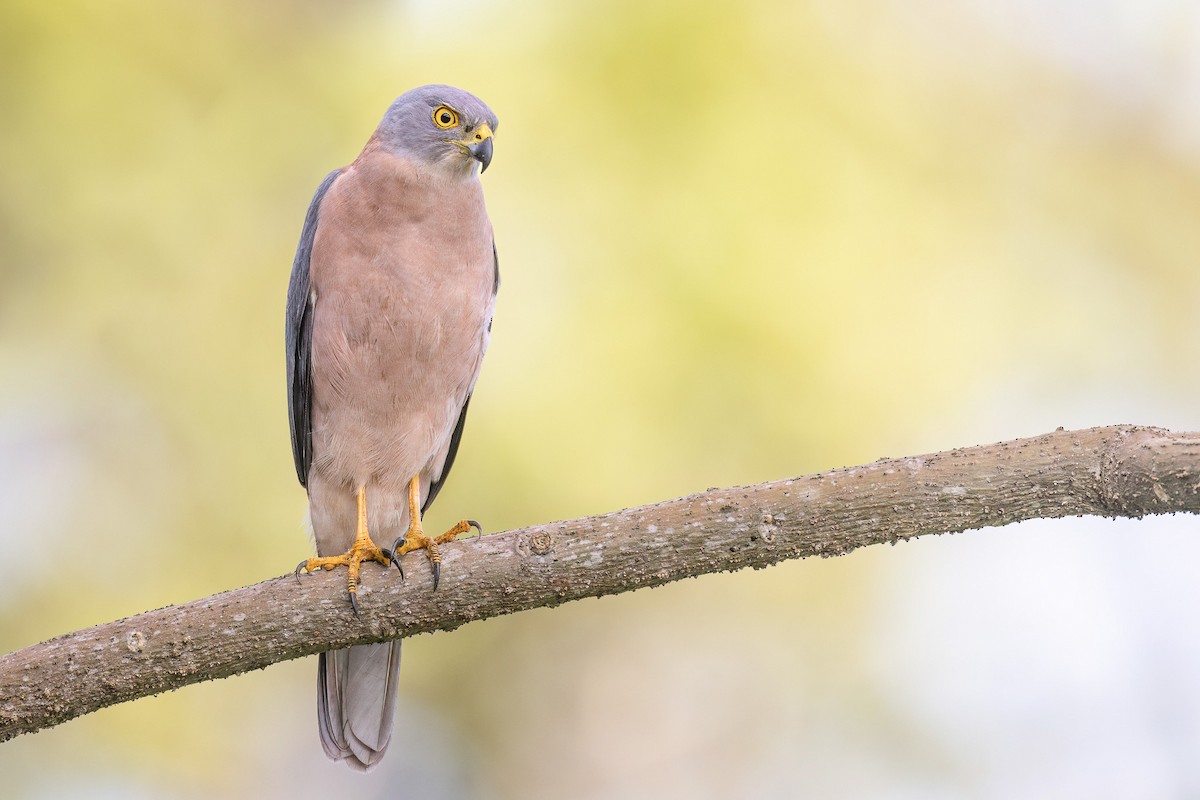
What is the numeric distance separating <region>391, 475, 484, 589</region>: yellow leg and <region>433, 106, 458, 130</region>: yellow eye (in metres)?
1.54

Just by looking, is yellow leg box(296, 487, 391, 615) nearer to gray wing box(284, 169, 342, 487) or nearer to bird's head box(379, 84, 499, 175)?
gray wing box(284, 169, 342, 487)

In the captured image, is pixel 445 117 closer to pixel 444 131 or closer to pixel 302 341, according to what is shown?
pixel 444 131

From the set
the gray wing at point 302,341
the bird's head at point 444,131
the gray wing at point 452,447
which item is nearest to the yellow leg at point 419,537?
the gray wing at point 452,447

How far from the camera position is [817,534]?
3.24 meters

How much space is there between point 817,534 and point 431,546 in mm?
1343

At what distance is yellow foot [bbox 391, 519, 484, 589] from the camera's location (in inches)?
142

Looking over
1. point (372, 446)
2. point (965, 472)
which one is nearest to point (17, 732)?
point (372, 446)

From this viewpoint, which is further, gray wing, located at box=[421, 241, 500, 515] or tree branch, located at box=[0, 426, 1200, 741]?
gray wing, located at box=[421, 241, 500, 515]

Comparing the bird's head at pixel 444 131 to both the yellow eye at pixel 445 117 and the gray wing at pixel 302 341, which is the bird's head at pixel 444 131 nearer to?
the yellow eye at pixel 445 117

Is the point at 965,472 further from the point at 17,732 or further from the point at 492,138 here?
the point at 17,732

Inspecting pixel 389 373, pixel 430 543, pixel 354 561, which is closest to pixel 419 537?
pixel 430 543

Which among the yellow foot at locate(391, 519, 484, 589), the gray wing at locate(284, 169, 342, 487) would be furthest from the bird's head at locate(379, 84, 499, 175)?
the yellow foot at locate(391, 519, 484, 589)

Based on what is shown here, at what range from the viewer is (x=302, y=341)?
473 centimetres

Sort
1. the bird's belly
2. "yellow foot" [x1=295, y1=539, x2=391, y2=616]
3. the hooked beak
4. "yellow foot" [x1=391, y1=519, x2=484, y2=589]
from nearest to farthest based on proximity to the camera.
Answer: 1. "yellow foot" [x1=391, y1=519, x2=484, y2=589]
2. "yellow foot" [x1=295, y1=539, x2=391, y2=616]
3. the bird's belly
4. the hooked beak
